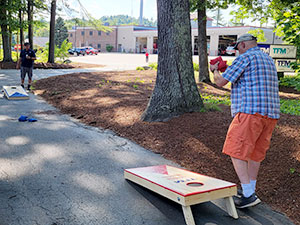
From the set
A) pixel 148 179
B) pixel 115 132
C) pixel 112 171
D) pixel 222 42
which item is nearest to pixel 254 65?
pixel 148 179

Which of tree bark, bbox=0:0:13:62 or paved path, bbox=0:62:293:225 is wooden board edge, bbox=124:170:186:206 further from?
tree bark, bbox=0:0:13:62

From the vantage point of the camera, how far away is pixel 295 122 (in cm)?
661

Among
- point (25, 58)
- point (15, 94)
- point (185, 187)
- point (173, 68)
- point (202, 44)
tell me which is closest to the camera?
point (185, 187)

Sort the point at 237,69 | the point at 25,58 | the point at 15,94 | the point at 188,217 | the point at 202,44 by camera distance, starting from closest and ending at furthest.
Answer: the point at 188,217 < the point at 237,69 < the point at 15,94 < the point at 25,58 < the point at 202,44

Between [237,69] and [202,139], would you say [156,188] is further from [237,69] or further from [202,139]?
[202,139]

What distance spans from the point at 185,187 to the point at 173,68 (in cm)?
404

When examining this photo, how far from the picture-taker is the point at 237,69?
3.96 m

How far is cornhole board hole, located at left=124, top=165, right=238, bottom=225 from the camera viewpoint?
358 centimetres

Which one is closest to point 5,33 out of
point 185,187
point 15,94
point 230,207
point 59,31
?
point 15,94

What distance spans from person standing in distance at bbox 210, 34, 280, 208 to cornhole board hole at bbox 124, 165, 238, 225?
1.01 ft

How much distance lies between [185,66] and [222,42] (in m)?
61.0

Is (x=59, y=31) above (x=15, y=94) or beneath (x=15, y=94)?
above

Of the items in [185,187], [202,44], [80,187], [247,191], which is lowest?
[80,187]

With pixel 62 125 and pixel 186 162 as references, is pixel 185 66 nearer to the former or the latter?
pixel 186 162
